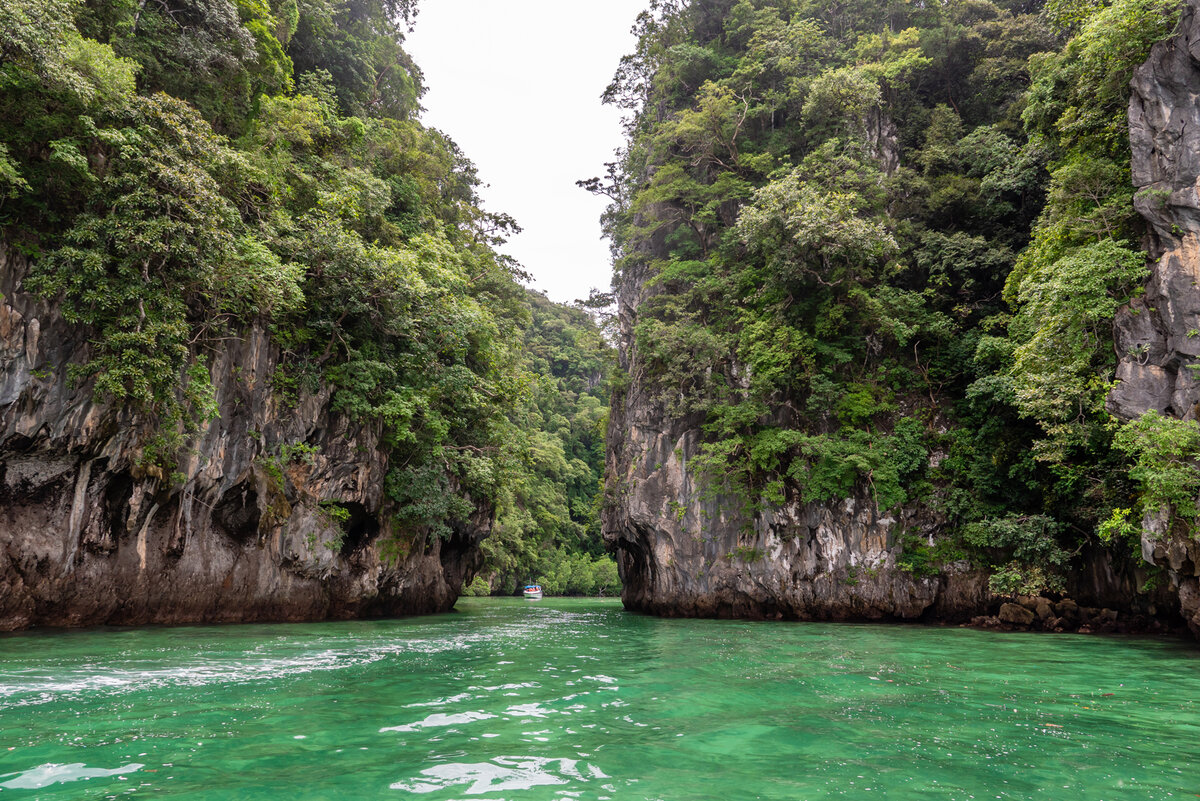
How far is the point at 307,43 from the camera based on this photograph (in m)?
20.4

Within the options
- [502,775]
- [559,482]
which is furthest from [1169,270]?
[559,482]

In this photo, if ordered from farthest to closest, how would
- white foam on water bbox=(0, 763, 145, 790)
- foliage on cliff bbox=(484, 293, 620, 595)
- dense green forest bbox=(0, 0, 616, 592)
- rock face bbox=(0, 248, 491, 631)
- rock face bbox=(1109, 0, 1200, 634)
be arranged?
1. foliage on cliff bbox=(484, 293, 620, 595)
2. rock face bbox=(1109, 0, 1200, 634)
3. rock face bbox=(0, 248, 491, 631)
4. dense green forest bbox=(0, 0, 616, 592)
5. white foam on water bbox=(0, 763, 145, 790)

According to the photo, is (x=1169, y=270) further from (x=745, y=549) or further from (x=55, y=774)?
(x=55, y=774)

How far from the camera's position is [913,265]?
62.8 ft

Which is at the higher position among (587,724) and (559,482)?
(559,482)

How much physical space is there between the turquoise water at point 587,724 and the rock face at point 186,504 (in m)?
1.89

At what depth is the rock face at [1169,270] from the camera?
32.7 ft

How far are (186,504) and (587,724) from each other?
1065cm

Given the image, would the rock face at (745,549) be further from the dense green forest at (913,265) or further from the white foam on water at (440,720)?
the white foam on water at (440,720)

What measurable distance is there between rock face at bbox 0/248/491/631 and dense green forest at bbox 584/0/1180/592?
9.71m

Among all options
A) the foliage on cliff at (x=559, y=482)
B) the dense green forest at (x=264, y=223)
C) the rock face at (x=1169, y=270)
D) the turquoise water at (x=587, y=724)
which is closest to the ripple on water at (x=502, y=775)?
the turquoise water at (x=587, y=724)

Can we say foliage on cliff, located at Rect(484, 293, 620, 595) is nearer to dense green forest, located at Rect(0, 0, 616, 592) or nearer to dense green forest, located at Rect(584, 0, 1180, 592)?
dense green forest, located at Rect(584, 0, 1180, 592)

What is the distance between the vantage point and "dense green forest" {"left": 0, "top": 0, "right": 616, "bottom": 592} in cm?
958

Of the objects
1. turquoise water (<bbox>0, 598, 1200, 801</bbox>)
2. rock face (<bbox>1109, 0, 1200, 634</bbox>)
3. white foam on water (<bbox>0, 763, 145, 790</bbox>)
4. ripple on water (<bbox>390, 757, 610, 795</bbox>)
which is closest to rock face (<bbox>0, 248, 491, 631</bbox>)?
turquoise water (<bbox>0, 598, 1200, 801</bbox>)
